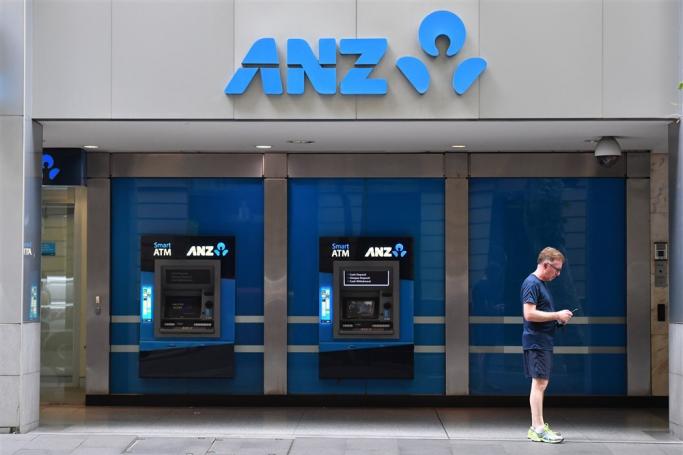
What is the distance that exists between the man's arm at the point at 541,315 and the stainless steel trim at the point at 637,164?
3.07 meters

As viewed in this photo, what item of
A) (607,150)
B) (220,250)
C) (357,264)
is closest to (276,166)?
(220,250)

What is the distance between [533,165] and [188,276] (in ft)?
14.0

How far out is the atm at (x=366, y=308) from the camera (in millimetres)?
10102

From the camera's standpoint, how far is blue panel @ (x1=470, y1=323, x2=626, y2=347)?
401 inches

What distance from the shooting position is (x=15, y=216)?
8266 millimetres

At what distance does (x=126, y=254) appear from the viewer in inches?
409

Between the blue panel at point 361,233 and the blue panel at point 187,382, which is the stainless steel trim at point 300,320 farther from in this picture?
the blue panel at point 187,382

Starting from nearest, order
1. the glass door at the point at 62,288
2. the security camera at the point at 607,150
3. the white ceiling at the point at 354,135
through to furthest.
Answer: the white ceiling at the point at 354,135, the security camera at the point at 607,150, the glass door at the point at 62,288

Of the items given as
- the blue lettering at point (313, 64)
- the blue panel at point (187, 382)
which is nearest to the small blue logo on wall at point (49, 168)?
the blue panel at point (187, 382)

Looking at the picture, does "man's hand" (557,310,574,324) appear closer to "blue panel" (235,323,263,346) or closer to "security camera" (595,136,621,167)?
"security camera" (595,136,621,167)

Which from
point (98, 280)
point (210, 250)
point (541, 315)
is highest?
point (210, 250)

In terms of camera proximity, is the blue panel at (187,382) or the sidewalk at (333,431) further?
the blue panel at (187,382)

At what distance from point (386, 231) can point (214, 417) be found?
9.53 feet

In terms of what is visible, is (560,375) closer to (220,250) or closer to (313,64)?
(220,250)
